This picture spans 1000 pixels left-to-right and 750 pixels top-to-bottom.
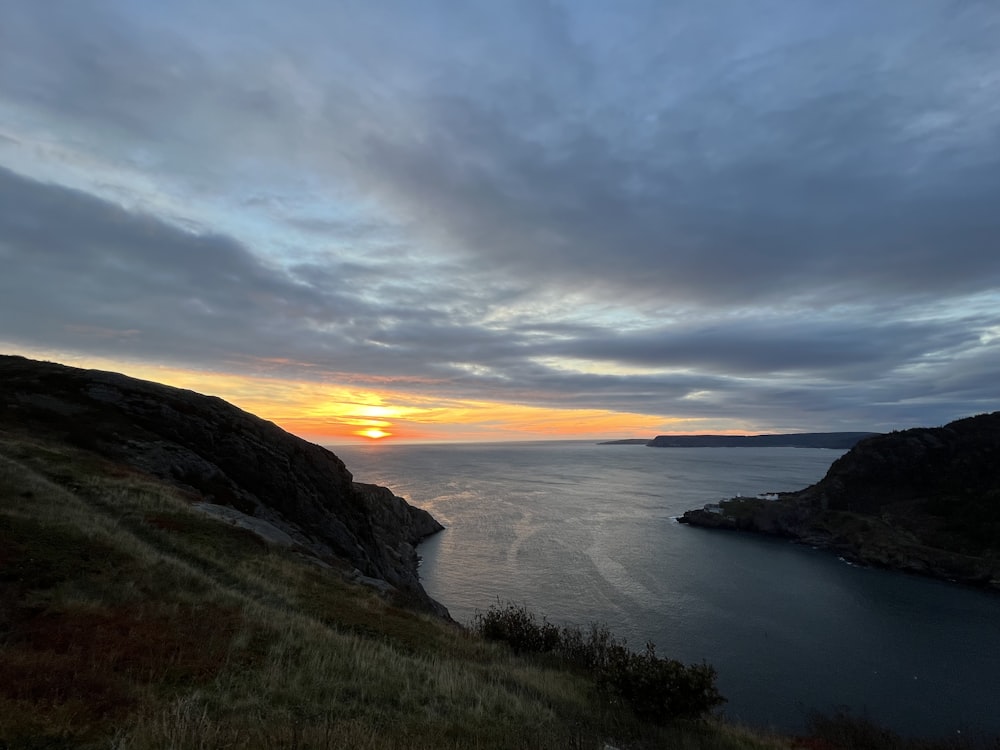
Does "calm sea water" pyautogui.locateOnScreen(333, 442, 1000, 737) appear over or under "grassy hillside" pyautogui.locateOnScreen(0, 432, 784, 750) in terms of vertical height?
under

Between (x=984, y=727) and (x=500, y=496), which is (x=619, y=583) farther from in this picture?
(x=500, y=496)

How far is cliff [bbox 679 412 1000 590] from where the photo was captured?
314 ft

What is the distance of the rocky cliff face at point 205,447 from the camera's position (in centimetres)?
4084

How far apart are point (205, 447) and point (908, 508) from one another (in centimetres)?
15430

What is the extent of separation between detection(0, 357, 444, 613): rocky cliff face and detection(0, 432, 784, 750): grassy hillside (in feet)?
49.4

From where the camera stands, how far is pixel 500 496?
15500cm

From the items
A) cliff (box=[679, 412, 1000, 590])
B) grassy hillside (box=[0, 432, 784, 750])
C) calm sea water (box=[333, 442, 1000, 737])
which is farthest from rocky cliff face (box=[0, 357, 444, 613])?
cliff (box=[679, 412, 1000, 590])

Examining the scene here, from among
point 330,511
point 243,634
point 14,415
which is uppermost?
point 14,415

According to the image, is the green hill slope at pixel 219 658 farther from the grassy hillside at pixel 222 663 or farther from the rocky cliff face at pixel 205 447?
the rocky cliff face at pixel 205 447

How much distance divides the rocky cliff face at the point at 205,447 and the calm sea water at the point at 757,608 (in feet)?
61.7

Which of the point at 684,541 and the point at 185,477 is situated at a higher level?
the point at 185,477

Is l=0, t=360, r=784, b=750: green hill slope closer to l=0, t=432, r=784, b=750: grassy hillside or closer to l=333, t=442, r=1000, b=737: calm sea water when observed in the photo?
l=0, t=432, r=784, b=750: grassy hillside

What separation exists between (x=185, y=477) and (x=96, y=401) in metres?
14.4

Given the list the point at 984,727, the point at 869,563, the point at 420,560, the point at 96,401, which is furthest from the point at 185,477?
the point at 869,563
